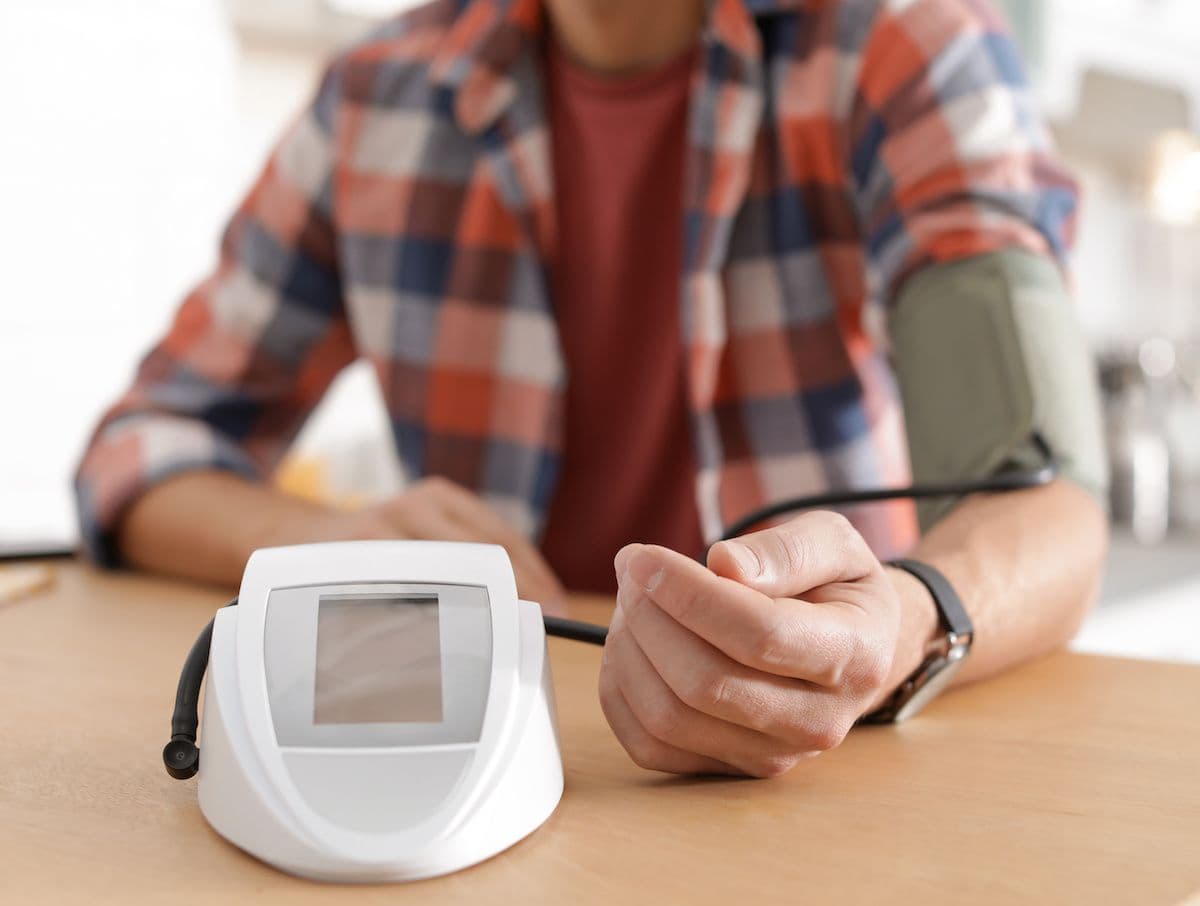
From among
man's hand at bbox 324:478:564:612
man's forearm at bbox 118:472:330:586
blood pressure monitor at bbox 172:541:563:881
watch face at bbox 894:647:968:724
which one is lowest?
man's forearm at bbox 118:472:330:586

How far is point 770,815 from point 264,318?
824 mm

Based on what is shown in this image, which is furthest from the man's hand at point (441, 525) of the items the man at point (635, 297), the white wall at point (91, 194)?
the white wall at point (91, 194)

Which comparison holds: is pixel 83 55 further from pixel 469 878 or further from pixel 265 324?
pixel 469 878

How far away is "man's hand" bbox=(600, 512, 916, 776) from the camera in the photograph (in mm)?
355

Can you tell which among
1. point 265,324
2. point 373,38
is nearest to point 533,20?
point 373,38

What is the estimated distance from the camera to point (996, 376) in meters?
0.66

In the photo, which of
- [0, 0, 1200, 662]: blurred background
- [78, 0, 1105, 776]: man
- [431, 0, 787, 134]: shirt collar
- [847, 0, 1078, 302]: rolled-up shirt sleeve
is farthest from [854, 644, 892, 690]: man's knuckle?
[0, 0, 1200, 662]: blurred background

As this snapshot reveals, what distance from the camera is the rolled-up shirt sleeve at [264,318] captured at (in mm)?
1044

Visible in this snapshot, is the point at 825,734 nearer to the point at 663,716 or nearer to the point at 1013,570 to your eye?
the point at 663,716

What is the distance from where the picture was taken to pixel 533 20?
1.06 metres

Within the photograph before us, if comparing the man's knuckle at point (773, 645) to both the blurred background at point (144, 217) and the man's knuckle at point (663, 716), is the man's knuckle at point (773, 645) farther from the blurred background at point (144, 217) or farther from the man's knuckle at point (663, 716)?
the blurred background at point (144, 217)

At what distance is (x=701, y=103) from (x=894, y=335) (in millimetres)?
275

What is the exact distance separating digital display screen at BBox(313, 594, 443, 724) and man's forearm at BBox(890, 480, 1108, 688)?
0.65 ft

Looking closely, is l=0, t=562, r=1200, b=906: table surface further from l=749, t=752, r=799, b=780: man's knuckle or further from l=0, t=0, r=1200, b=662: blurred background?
l=0, t=0, r=1200, b=662: blurred background
